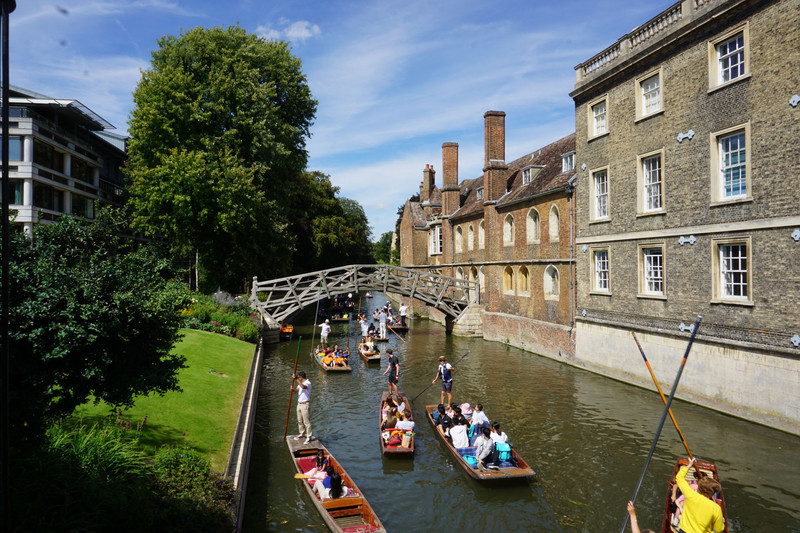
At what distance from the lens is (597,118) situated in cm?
2153

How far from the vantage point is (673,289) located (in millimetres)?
17266

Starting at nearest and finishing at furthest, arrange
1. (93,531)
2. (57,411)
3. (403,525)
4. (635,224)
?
1. (93,531)
2. (57,411)
3. (403,525)
4. (635,224)

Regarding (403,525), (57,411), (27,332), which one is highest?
(27,332)

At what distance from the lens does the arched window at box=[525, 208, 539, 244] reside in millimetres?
28141

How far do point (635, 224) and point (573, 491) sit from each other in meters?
11.2

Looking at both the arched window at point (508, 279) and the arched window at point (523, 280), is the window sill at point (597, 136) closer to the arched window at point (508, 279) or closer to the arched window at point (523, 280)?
the arched window at point (523, 280)

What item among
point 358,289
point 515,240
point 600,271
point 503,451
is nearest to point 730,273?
point 600,271

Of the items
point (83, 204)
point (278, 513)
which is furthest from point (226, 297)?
point (278, 513)

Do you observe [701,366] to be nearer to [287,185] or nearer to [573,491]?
[573,491]

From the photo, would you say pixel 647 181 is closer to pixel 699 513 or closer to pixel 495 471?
pixel 495 471

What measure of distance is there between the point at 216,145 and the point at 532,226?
1852cm

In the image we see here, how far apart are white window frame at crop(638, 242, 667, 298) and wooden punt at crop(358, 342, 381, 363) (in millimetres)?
12285

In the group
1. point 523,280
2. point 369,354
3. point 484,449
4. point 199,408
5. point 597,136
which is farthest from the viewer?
point 523,280

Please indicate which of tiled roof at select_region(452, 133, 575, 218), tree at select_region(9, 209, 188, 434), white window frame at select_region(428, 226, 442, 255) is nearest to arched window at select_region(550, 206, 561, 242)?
tiled roof at select_region(452, 133, 575, 218)
